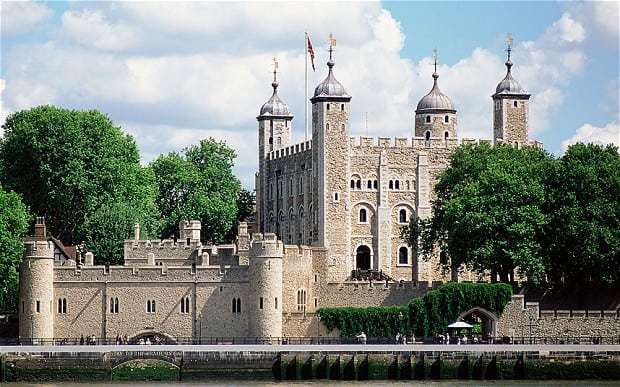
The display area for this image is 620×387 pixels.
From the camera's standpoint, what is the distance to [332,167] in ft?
350

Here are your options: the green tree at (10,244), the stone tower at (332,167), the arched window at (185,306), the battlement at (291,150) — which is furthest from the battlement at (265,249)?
the battlement at (291,150)

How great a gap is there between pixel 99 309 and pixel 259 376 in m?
10.9

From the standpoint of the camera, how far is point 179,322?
85.4 metres

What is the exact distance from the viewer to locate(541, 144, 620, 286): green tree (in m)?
87.6

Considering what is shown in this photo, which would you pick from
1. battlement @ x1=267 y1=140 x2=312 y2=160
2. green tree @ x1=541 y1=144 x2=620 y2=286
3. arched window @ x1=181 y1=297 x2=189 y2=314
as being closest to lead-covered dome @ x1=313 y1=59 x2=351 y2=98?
battlement @ x1=267 y1=140 x2=312 y2=160

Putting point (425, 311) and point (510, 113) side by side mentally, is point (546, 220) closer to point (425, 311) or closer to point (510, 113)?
point (425, 311)

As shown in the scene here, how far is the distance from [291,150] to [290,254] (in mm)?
25333

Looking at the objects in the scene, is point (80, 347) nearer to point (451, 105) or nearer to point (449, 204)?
point (449, 204)

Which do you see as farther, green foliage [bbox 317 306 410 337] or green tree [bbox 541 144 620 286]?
green tree [bbox 541 144 620 286]

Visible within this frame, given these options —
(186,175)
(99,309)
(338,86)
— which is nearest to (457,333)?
(99,309)

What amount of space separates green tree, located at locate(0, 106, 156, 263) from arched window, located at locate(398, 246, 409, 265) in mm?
13815

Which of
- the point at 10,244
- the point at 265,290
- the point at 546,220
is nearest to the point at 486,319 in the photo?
the point at 546,220

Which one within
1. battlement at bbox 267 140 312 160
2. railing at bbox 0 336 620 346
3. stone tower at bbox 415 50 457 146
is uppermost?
stone tower at bbox 415 50 457 146

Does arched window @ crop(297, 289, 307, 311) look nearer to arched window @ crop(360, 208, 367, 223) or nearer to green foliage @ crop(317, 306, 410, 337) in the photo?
green foliage @ crop(317, 306, 410, 337)
